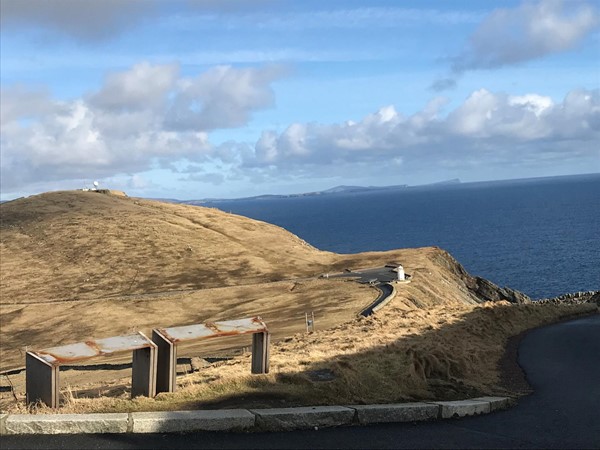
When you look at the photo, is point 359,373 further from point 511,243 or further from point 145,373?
point 511,243

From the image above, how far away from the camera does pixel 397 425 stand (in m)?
8.41

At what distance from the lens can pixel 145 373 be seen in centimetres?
874

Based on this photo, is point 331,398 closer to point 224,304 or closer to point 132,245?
point 224,304

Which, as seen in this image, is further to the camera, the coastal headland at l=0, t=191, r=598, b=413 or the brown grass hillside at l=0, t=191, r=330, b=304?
the brown grass hillside at l=0, t=191, r=330, b=304

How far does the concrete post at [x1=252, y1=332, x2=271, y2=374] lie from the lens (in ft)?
33.1

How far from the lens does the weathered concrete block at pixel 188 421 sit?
24.8 ft

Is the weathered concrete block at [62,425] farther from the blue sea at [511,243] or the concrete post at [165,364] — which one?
the blue sea at [511,243]

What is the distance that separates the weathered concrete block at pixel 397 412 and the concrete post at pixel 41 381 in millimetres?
4062

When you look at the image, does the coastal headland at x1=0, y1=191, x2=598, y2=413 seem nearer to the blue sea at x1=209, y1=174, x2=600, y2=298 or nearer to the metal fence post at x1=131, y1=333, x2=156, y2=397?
the metal fence post at x1=131, y1=333, x2=156, y2=397

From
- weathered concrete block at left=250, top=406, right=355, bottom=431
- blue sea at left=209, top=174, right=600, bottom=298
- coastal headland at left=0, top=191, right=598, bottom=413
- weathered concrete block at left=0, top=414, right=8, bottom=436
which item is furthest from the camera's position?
blue sea at left=209, top=174, right=600, bottom=298

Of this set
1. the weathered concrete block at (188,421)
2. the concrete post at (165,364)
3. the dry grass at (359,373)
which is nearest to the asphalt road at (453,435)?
the weathered concrete block at (188,421)

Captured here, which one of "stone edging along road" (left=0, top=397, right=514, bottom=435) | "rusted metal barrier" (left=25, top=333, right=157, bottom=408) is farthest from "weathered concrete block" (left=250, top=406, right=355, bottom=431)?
"rusted metal barrier" (left=25, top=333, right=157, bottom=408)

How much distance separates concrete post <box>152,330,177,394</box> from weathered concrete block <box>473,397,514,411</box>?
506cm

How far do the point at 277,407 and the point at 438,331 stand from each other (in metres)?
9.30
